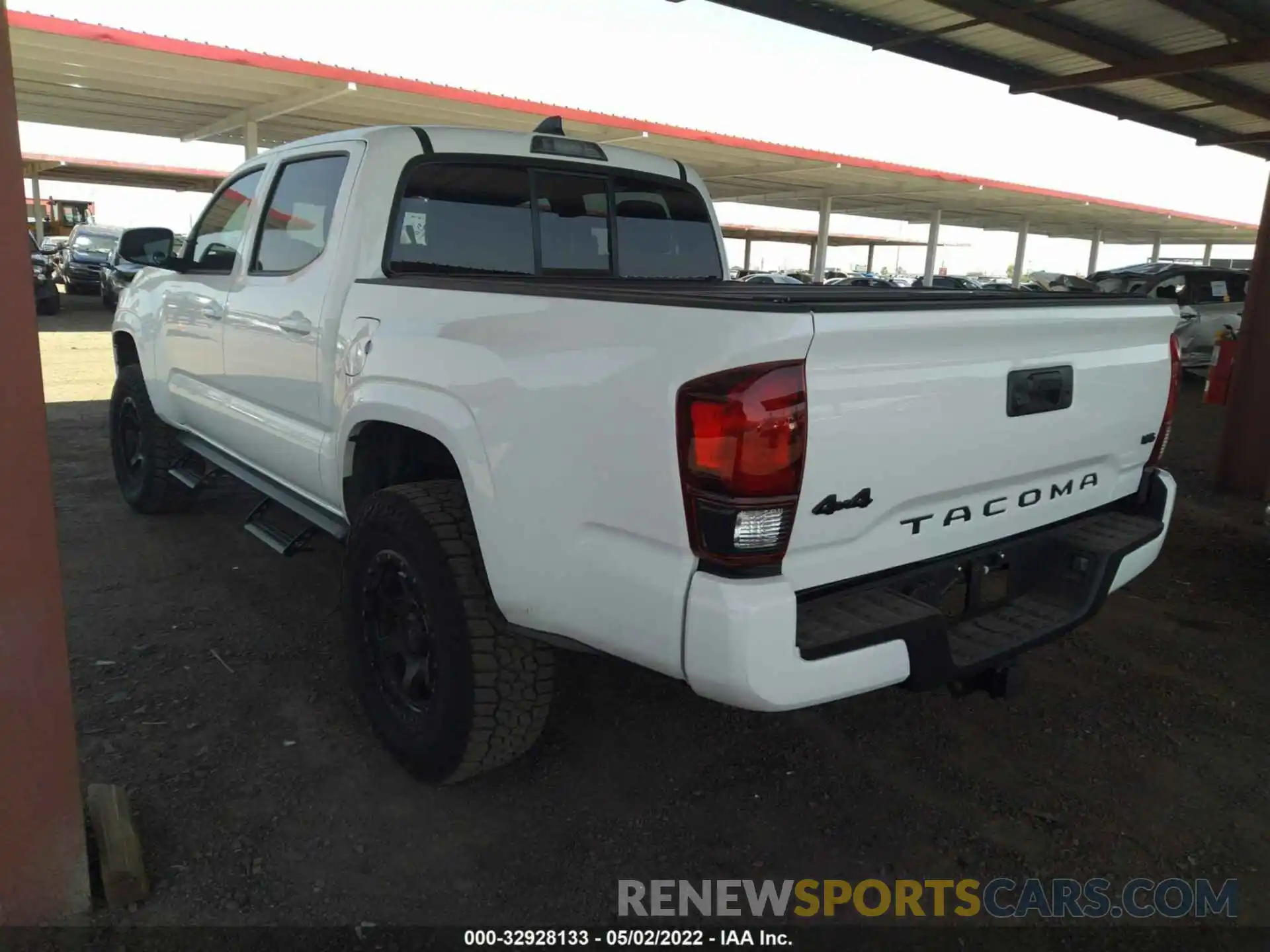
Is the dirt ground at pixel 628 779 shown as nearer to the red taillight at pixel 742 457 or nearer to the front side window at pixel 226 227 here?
the red taillight at pixel 742 457

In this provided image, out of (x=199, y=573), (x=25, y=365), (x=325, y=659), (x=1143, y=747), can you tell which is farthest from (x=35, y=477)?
(x=1143, y=747)

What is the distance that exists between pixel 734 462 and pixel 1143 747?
234 cm

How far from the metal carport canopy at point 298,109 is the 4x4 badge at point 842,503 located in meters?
7.66

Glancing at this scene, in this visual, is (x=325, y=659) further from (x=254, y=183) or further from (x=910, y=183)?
(x=910, y=183)

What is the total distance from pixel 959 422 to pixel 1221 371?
37.4 feet

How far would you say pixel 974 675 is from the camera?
2369 millimetres

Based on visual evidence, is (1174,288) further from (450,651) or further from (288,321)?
(450,651)

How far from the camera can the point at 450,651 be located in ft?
8.39

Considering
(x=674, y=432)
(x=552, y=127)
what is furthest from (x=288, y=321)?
(x=674, y=432)

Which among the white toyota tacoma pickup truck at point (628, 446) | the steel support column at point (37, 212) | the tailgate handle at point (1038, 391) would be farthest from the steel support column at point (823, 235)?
the tailgate handle at point (1038, 391)

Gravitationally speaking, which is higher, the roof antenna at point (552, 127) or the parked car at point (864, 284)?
the roof antenna at point (552, 127)

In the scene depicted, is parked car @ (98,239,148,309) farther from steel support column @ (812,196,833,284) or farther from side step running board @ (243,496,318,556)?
steel support column @ (812,196,833,284)

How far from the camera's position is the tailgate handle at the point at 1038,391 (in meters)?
2.35

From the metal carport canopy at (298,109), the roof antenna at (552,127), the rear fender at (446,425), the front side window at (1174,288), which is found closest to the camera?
the rear fender at (446,425)
